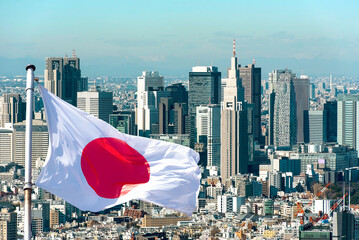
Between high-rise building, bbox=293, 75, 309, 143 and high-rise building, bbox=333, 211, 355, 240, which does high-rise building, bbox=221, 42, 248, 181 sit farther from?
high-rise building, bbox=333, 211, 355, 240

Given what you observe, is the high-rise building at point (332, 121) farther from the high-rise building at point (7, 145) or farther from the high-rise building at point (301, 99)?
the high-rise building at point (7, 145)

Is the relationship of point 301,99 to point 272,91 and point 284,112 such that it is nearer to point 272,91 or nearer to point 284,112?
point 272,91

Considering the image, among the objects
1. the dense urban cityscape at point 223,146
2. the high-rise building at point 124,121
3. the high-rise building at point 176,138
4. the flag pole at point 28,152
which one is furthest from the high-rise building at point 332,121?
the flag pole at point 28,152

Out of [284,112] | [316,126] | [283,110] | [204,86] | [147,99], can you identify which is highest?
[204,86]

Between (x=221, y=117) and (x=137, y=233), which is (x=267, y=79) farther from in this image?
(x=137, y=233)

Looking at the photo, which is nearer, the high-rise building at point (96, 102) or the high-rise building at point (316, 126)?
the high-rise building at point (96, 102)

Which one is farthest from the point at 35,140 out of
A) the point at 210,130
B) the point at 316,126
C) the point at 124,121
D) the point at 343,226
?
the point at 316,126
